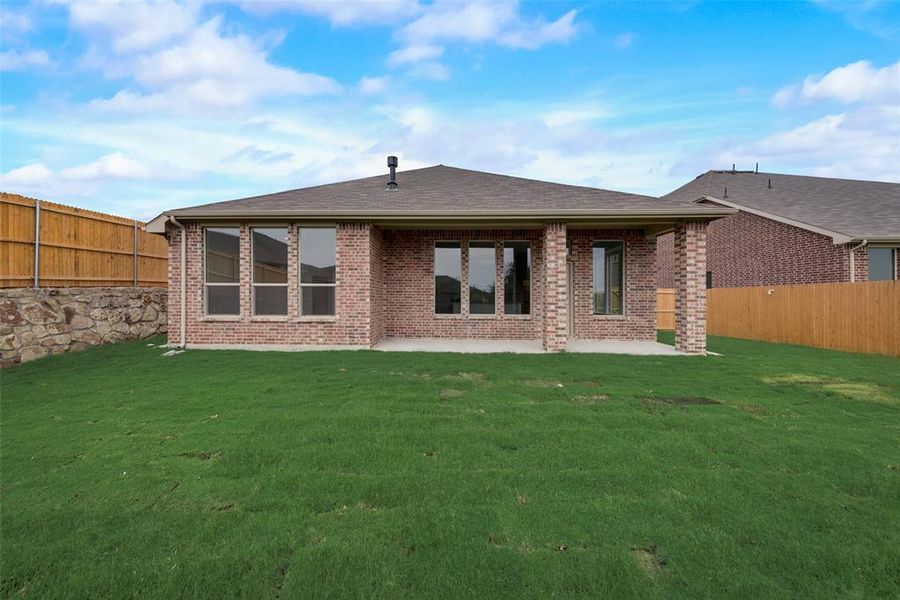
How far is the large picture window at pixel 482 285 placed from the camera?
11586mm

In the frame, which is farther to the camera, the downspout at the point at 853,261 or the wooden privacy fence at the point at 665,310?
the wooden privacy fence at the point at 665,310

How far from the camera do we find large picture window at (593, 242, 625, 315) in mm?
11602

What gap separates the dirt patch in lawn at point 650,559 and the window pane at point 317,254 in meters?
8.81

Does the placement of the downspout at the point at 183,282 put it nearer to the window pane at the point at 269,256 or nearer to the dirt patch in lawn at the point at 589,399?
the window pane at the point at 269,256

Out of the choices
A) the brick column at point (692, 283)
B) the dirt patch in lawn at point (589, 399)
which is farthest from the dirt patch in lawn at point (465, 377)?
the brick column at point (692, 283)

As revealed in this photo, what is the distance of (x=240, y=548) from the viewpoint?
91.7 inches

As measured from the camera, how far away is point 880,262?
41.8 ft

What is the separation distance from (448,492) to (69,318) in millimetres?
10499

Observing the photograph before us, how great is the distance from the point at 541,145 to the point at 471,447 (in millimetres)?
23792

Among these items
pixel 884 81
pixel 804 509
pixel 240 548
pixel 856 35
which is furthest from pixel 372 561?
pixel 884 81

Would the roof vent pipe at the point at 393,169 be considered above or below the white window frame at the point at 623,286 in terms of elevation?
above

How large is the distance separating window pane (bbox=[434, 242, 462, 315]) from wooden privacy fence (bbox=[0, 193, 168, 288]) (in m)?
8.09

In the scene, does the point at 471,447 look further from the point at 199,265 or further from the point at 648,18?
the point at 648,18

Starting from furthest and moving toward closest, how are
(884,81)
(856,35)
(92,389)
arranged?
(884,81), (856,35), (92,389)
